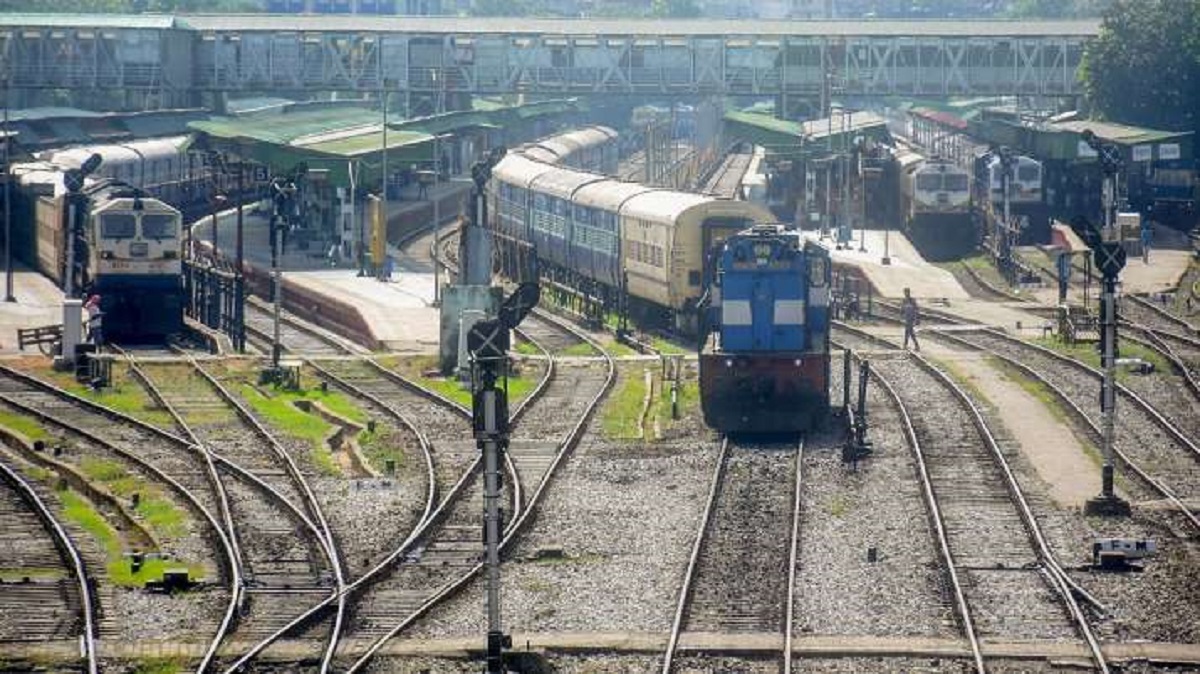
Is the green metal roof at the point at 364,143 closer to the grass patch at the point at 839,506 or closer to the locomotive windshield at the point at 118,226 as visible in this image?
the locomotive windshield at the point at 118,226

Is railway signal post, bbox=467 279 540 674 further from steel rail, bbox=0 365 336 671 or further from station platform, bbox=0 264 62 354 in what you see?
station platform, bbox=0 264 62 354

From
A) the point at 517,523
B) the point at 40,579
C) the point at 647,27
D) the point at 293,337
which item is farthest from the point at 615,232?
the point at 647,27

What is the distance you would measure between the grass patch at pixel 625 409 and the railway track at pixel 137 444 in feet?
23.1

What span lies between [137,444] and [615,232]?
19862 mm

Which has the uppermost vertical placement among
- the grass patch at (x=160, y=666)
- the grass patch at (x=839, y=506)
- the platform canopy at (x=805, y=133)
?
the platform canopy at (x=805, y=133)

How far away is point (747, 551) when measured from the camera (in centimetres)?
2880

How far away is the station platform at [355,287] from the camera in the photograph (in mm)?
54031

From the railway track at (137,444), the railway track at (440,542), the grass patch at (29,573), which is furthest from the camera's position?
the railway track at (137,444)

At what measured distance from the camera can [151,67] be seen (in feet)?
327

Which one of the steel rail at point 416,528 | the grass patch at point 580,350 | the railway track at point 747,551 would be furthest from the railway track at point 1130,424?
the steel rail at point 416,528

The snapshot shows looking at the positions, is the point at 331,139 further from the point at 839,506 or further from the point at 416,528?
the point at 416,528

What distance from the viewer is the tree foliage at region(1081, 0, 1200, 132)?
92375 millimetres

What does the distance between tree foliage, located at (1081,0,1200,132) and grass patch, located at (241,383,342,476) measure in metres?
57.1

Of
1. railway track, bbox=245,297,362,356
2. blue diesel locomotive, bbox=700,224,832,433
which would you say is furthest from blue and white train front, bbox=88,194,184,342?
blue diesel locomotive, bbox=700,224,832,433
